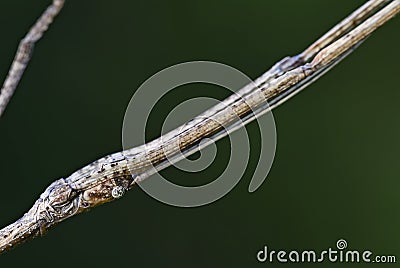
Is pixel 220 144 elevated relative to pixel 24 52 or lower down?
elevated

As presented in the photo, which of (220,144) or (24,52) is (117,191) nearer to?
(24,52)

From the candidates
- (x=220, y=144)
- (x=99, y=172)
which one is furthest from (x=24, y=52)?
(x=220, y=144)

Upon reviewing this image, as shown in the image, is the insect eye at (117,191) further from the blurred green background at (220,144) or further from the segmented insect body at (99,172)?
the blurred green background at (220,144)

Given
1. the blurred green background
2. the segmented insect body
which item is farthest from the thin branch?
the blurred green background

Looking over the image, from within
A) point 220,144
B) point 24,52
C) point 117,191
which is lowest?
point 117,191

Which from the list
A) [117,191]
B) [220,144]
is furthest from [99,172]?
[220,144]

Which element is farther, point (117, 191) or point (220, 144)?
point (220, 144)

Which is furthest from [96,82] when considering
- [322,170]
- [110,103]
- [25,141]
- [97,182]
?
[97,182]

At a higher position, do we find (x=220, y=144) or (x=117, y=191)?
(x=220, y=144)

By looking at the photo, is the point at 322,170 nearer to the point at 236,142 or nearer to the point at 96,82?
the point at 96,82
